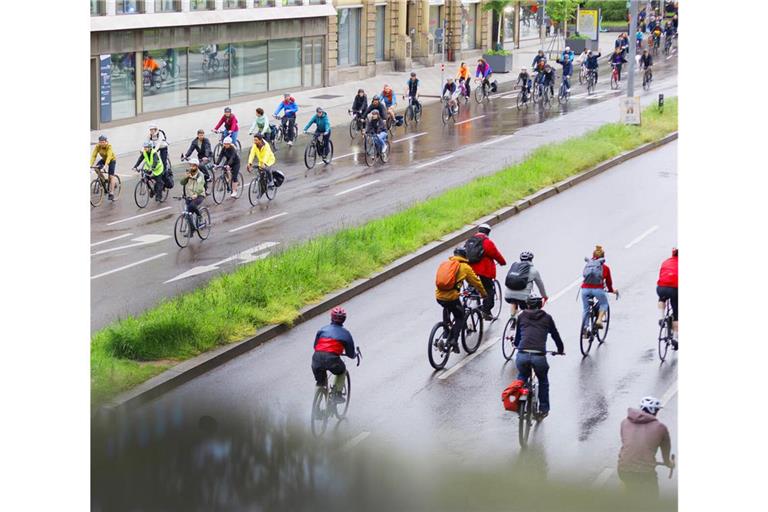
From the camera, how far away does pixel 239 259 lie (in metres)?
24.6

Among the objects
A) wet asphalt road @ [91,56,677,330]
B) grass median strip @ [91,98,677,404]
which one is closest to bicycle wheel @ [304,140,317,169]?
wet asphalt road @ [91,56,677,330]

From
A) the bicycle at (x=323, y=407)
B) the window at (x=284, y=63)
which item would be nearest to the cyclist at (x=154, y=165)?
the bicycle at (x=323, y=407)

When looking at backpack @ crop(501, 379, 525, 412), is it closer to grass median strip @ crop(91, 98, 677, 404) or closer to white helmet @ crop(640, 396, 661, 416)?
white helmet @ crop(640, 396, 661, 416)

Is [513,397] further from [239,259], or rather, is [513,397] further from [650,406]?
[239,259]

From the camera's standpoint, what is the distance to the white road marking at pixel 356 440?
15.8m

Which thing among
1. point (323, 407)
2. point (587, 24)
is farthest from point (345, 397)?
point (587, 24)

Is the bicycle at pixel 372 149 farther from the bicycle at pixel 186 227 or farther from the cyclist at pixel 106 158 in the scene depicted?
the bicycle at pixel 186 227

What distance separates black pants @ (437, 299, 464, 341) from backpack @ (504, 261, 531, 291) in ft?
2.59

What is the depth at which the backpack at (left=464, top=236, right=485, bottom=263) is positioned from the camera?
20281mm

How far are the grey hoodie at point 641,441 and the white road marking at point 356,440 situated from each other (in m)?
3.62

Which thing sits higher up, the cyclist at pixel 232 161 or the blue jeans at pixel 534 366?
the cyclist at pixel 232 161

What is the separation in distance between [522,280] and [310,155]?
17483mm
